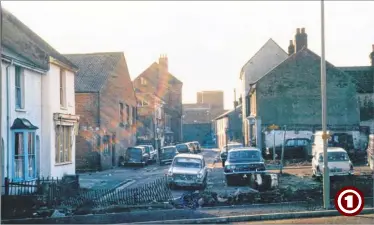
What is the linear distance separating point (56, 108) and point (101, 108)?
14.0 m

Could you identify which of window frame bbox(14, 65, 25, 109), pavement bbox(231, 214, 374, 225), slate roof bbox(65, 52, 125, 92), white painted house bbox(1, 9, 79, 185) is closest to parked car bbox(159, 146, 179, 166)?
slate roof bbox(65, 52, 125, 92)

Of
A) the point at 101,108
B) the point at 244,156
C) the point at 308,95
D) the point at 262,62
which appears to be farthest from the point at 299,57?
the point at 244,156

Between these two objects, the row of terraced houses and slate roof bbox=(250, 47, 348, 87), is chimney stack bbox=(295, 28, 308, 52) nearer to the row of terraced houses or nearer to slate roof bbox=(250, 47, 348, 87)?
slate roof bbox=(250, 47, 348, 87)

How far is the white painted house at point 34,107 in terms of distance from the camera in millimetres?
20825

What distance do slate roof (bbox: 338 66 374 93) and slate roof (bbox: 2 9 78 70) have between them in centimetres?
3314

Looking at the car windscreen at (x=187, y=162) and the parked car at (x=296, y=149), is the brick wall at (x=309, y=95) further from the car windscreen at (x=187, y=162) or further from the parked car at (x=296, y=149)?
the car windscreen at (x=187, y=162)

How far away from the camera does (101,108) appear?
3988cm

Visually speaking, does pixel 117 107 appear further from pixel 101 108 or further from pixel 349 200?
pixel 349 200

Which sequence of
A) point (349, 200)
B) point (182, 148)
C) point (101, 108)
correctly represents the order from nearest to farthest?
1. point (349, 200)
2. point (101, 108)
3. point (182, 148)

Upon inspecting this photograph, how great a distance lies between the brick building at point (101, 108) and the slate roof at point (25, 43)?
12356 millimetres

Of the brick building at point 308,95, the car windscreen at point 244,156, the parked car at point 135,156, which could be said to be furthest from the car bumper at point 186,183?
the brick building at point 308,95

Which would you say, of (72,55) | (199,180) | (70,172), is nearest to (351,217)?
(199,180)

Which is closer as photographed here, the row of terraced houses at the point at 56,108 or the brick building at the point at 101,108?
the row of terraced houses at the point at 56,108

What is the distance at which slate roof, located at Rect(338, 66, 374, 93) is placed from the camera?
171 ft
